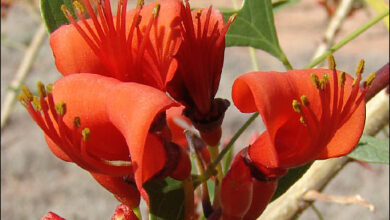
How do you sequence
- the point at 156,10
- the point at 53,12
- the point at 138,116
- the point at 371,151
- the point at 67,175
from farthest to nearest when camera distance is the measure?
the point at 67,175 < the point at 371,151 < the point at 53,12 < the point at 156,10 < the point at 138,116

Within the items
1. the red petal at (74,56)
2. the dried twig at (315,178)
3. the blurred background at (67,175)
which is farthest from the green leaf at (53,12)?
the blurred background at (67,175)

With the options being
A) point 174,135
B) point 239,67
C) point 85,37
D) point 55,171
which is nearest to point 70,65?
point 85,37

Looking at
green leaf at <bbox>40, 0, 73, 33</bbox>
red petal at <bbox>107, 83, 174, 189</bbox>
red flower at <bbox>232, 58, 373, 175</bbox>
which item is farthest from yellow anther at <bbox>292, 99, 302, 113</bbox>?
green leaf at <bbox>40, 0, 73, 33</bbox>

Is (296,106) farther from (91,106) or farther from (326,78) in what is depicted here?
(91,106)

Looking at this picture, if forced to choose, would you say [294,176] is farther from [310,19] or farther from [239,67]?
[310,19]

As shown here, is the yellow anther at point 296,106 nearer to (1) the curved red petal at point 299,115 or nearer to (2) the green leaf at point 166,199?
(1) the curved red petal at point 299,115

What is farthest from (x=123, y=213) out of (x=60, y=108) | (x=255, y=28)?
(x=255, y=28)
